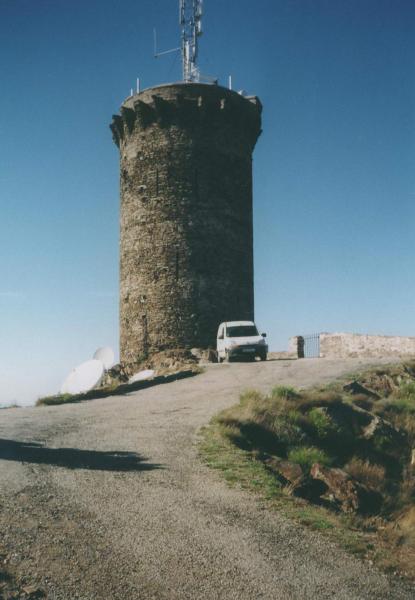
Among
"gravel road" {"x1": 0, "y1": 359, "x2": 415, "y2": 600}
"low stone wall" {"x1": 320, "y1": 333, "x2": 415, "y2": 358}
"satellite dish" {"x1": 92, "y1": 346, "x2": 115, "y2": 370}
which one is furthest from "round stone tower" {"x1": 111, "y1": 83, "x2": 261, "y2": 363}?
"gravel road" {"x1": 0, "y1": 359, "x2": 415, "y2": 600}

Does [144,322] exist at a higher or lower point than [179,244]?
lower

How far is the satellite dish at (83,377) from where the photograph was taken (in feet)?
63.7

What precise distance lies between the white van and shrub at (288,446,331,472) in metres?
12.9

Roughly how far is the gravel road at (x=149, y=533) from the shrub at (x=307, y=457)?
1852mm

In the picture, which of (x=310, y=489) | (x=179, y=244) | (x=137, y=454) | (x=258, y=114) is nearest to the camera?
(x=310, y=489)

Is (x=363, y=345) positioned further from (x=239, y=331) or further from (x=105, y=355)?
(x=105, y=355)

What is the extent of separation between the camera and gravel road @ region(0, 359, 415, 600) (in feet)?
16.7

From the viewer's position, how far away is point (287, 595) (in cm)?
515

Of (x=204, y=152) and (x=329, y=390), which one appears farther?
(x=204, y=152)

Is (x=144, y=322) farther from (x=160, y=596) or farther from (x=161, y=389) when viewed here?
(x=160, y=596)

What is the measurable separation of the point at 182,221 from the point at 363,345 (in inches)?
400

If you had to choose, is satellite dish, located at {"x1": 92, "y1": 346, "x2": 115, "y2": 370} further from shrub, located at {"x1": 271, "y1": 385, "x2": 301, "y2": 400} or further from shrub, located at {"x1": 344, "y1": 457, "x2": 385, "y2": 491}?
shrub, located at {"x1": 344, "y1": 457, "x2": 385, "y2": 491}

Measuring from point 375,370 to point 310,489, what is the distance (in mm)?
9907

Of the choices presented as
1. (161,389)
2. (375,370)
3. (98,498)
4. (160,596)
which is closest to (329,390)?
(375,370)
